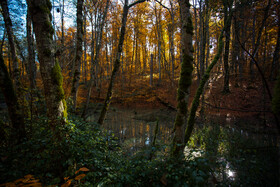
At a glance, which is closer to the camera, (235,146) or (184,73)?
(184,73)

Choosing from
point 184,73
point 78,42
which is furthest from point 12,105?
point 184,73

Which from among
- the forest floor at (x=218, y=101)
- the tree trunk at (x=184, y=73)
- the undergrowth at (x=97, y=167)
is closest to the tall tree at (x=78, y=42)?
the undergrowth at (x=97, y=167)

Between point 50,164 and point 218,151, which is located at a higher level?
point 50,164

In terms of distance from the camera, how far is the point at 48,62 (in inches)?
111

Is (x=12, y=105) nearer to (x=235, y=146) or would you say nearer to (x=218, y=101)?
(x=235, y=146)

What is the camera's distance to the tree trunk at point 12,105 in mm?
3318

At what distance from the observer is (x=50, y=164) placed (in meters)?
2.57

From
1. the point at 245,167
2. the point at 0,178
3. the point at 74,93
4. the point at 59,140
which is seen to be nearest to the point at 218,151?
the point at 245,167

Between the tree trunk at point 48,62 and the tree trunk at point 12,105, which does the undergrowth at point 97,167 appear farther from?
the tree trunk at point 48,62

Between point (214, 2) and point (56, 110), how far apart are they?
260 inches

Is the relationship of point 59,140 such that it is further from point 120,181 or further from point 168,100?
point 168,100

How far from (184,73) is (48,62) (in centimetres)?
328

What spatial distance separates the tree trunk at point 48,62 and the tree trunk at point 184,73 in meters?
2.85

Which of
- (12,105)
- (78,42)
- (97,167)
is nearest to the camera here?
(97,167)
